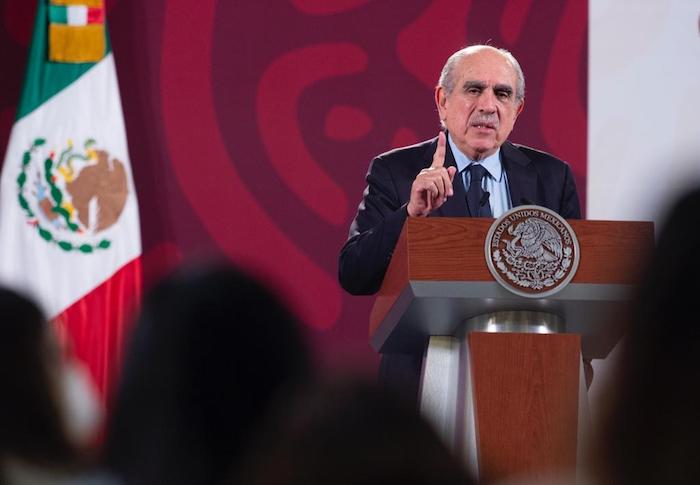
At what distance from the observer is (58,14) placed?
18.4ft

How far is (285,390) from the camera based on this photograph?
1.15 m

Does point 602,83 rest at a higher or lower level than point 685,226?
higher

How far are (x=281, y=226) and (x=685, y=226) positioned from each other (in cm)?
497

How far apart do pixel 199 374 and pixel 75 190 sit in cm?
465

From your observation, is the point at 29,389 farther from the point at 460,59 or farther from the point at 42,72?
the point at 42,72

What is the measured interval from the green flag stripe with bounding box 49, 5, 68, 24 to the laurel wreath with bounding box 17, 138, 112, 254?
1.77ft

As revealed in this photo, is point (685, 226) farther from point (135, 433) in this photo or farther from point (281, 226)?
point (281, 226)

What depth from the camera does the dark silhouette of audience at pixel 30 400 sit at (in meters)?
1.03

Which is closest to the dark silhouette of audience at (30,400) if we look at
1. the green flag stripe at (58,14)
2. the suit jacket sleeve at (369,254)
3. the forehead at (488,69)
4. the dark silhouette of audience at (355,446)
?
the dark silhouette of audience at (355,446)

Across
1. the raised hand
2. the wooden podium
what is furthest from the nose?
the wooden podium

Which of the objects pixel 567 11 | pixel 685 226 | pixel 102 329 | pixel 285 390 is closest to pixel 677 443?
pixel 685 226

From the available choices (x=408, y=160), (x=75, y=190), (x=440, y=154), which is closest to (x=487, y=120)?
(x=408, y=160)

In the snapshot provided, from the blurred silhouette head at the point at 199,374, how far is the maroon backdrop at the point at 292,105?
4.51 m

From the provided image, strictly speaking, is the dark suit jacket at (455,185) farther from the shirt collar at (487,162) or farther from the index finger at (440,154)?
the index finger at (440,154)
